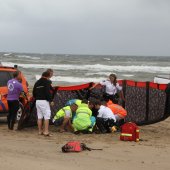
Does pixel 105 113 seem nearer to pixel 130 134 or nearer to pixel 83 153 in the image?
pixel 130 134

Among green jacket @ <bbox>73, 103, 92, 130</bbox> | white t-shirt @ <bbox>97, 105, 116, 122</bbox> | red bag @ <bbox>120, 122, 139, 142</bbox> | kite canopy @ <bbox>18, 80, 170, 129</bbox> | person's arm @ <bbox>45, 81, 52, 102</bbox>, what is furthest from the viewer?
kite canopy @ <bbox>18, 80, 170, 129</bbox>

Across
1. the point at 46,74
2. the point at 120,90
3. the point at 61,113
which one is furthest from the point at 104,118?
the point at 46,74

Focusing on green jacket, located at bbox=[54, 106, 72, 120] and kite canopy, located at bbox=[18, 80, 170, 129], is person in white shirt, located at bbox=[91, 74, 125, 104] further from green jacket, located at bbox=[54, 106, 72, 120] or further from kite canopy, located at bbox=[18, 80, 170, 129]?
green jacket, located at bbox=[54, 106, 72, 120]

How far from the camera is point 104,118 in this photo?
10398 millimetres

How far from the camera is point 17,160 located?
677cm

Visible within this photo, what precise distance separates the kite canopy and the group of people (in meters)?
0.28

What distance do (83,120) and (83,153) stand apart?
2.53 m

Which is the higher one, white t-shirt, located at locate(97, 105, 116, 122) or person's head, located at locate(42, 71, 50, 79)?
Answer: person's head, located at locate(42, 71, 50, 79)

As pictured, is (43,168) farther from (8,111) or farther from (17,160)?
(8,111)

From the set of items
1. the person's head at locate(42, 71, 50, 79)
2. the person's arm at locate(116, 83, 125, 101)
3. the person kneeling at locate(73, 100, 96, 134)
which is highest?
the person's head at locate(42, 71, 50, 79)

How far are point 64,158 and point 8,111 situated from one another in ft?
13.9

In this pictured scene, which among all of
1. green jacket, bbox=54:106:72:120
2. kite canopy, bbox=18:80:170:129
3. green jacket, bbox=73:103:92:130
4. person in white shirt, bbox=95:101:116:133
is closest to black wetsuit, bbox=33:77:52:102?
green jacket, bbox=54:106:72:120

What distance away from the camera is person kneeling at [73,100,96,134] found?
1014cm

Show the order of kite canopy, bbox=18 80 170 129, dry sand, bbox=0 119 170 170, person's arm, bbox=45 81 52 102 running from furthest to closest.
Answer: kite canopy, bbox=18 80 170 129 → person's arm, bbox=45 81 52 102 → dry sand, bbox=0 119 170 170
